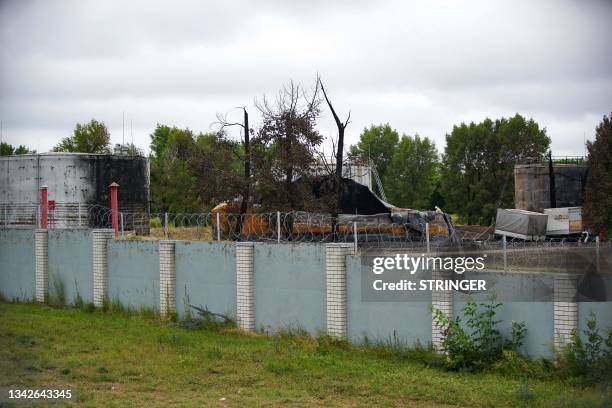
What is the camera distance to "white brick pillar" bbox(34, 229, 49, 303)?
2119cm

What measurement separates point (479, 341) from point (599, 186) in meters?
29.6

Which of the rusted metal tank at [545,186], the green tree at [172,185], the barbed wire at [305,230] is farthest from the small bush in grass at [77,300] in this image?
the rusted metal tank at [545,186]

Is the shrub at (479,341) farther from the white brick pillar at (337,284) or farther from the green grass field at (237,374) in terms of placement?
the white brick pillar at (337,284)

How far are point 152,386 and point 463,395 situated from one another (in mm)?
4272

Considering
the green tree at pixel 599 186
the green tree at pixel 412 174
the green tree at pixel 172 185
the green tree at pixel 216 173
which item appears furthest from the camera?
the green tree at pixel 412 174

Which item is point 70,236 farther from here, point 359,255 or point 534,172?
point 534,172

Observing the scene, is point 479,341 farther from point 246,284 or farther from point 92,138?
point 92,138

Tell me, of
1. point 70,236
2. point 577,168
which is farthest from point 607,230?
point 70,236

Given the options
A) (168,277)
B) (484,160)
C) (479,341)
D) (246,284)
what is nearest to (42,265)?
(168,277)

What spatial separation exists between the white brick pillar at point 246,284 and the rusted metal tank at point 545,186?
29.8 meters

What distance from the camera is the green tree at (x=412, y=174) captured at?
61000 mm

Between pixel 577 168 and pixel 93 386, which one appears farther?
pixel 577 168

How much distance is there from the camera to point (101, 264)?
1923 centimetres

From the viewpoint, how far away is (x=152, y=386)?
11.2 meters
